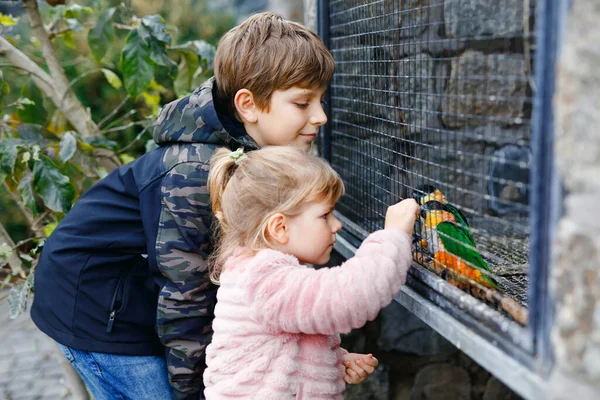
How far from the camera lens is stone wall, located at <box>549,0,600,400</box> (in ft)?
2.98

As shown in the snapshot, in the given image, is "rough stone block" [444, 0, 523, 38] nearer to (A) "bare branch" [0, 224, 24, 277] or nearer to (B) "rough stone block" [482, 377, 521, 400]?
(B) "rough stone block" [482, 377, 521, 400]

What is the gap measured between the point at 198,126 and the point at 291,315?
686 millimetres

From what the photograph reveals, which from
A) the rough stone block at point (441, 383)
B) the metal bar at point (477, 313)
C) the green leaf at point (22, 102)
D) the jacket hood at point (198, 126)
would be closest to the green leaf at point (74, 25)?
the green leaf at point (22, 102)

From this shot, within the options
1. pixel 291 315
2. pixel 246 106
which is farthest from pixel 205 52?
pixel 291 315

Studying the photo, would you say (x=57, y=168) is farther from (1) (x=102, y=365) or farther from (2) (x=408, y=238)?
(2) (x=408, y=238)

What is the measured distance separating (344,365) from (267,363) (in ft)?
1.13

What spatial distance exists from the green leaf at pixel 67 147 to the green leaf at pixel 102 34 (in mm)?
412

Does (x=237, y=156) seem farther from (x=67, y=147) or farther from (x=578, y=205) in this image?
(x=67, y=147)

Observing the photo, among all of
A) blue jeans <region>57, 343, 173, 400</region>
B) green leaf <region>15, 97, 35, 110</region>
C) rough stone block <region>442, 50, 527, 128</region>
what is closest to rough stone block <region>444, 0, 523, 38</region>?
rough stone block <region>442, 50, 527, 128</region>

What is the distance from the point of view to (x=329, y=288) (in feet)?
4.70

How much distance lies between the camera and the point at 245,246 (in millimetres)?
1623

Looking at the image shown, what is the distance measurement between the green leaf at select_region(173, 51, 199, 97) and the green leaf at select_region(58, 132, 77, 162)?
2.05ft

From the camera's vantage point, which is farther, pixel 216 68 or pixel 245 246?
A: pixel 216 68

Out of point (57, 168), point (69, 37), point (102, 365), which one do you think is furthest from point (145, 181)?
point (69, 37)
